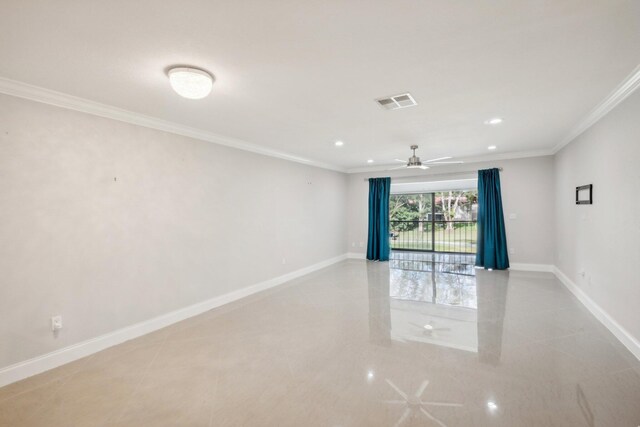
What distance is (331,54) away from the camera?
6.97 ft

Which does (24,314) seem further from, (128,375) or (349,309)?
(349,309)

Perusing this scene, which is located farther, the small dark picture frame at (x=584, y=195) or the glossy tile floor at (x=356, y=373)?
the small dark picture frame at (x=584, y=195)

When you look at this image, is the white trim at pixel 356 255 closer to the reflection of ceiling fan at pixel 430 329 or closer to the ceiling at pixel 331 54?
the reflection of ceiling fan at pixel 430 329

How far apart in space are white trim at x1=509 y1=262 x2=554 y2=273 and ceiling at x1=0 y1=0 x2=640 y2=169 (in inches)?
148

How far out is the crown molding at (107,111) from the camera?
8.45 ft

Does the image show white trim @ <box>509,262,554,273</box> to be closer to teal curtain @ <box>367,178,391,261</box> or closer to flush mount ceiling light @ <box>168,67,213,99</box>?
teal curtain @ <box>367,178,391,261</box>

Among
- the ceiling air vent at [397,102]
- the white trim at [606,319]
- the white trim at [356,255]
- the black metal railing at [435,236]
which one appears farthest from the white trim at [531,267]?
the ceiling air vent at [397,102]

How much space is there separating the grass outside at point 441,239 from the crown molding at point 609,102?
397 centimetres

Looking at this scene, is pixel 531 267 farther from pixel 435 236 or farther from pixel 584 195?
pixel 584 195

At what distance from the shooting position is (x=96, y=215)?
311 centimetres

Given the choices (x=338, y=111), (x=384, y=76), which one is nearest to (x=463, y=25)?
(x=384, y=76)

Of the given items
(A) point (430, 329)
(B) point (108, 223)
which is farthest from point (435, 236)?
(B) point (108, 223)

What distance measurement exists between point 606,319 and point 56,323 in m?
5.80

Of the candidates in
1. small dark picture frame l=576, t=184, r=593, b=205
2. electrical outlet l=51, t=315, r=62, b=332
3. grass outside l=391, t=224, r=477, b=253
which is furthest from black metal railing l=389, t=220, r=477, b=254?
electrical outlet l=51, t=315, r=62, b=332
